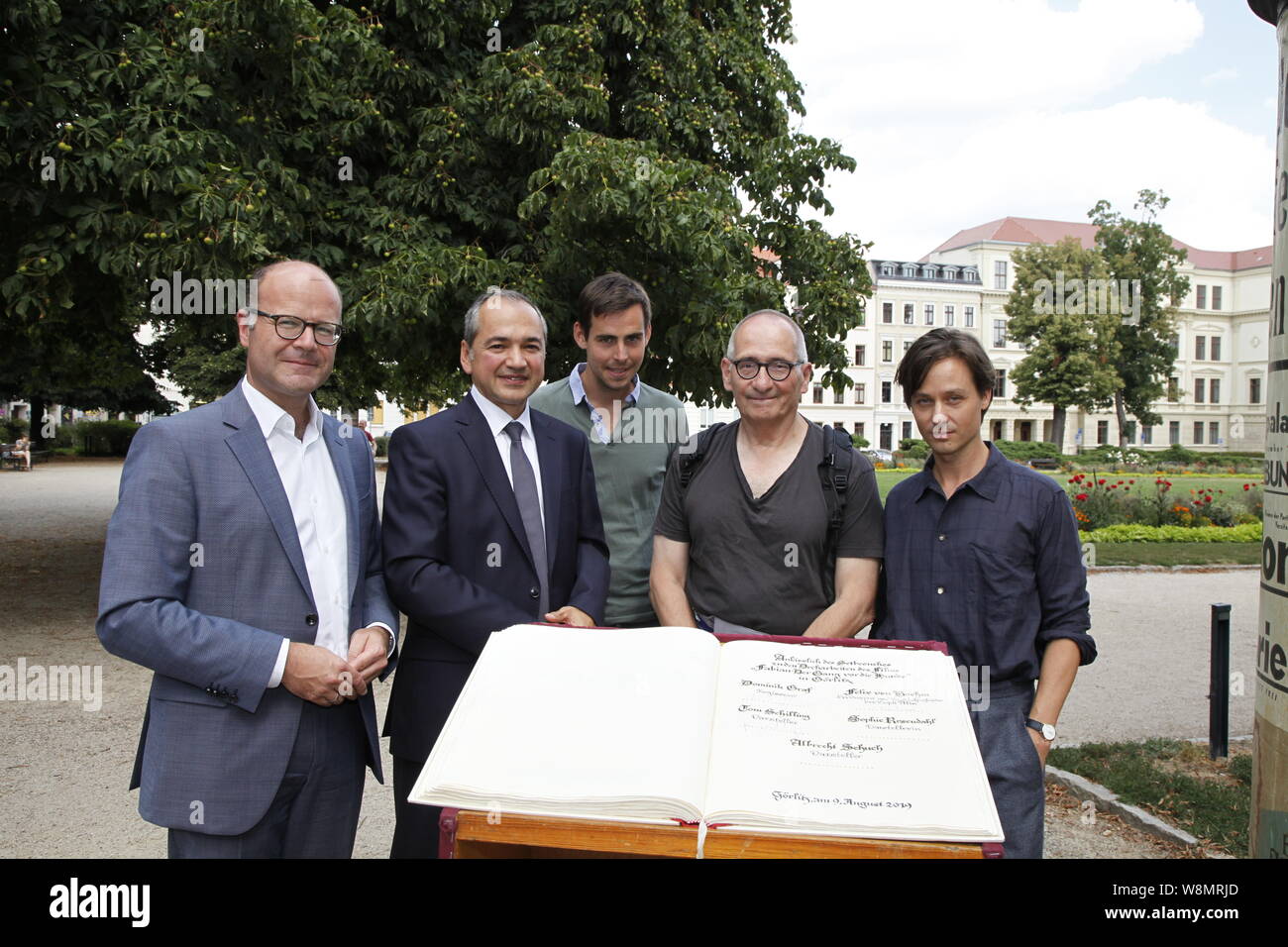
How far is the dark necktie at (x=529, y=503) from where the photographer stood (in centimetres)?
321

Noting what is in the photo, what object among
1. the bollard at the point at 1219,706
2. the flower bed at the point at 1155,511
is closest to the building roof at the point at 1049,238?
the flower bed at the point at 1155,511

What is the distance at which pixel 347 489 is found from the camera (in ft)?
9.99

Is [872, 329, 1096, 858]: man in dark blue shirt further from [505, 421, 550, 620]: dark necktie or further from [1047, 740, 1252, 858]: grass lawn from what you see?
[1047, 740, 1252, 858]: grass lawn

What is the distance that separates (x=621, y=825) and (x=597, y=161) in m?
7.60

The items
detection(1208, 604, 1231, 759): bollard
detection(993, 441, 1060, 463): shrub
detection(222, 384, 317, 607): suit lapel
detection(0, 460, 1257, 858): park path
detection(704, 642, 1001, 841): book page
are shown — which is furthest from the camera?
detection(993, 441, 1060, 463): shrub

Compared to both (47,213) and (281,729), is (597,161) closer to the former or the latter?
(47,213)

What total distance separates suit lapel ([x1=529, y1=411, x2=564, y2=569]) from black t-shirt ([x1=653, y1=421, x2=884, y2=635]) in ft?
1.62

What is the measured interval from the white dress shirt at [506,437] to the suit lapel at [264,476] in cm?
78

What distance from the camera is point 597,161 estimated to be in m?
8.43

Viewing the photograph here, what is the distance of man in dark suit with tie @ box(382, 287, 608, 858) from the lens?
2996 mm

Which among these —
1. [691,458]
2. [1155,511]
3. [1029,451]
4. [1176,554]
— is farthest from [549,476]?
[1029,451]

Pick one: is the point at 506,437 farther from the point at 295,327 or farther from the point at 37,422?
the point at 37,422

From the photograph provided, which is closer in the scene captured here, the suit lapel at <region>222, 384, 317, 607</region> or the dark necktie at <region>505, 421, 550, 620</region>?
the suit lapel at <region>222, 384, 317, 607</region>

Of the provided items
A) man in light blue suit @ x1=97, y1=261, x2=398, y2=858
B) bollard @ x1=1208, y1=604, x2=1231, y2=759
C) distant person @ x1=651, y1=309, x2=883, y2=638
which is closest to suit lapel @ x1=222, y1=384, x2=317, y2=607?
man in light blue suit @ x1=97, y1=261, x2=398, y2=858
